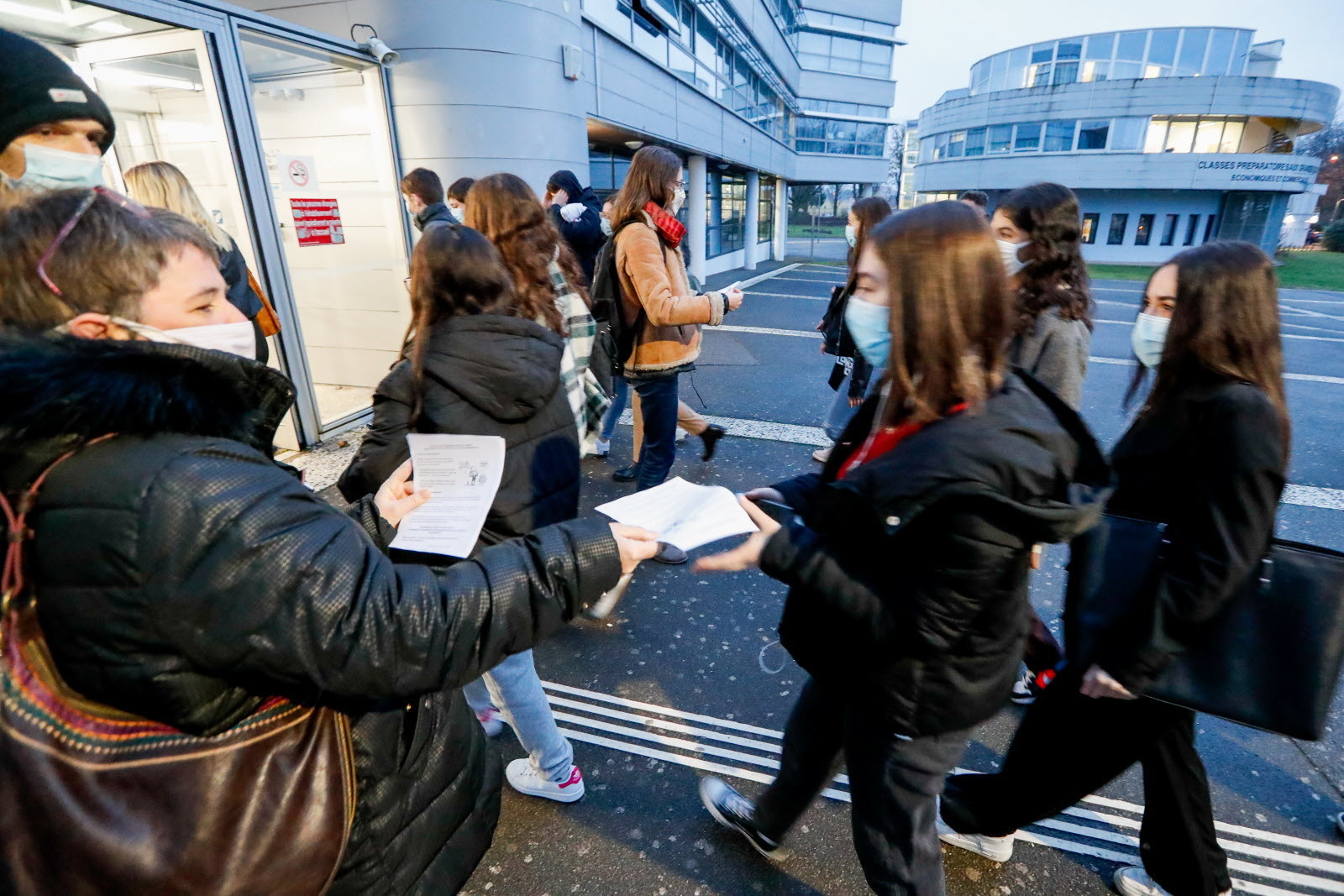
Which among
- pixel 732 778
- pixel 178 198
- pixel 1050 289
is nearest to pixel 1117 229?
pixel 1050 289

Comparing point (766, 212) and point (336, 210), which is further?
point (766, 212)

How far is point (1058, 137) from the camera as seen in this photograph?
107 ft

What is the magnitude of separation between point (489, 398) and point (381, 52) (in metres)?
5.34

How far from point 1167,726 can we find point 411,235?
6.68 m

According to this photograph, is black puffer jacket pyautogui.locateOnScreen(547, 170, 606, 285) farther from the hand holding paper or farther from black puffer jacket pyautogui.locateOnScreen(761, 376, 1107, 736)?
black puffer jacket pyautogui.locateOnScreen(761, 376, 1107, 736)

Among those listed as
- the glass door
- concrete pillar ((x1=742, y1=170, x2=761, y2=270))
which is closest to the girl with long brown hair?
the glass door

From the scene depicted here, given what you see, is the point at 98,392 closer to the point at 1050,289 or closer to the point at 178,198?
the point at 1050,289

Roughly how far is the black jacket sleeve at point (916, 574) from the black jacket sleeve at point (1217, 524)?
0.48m

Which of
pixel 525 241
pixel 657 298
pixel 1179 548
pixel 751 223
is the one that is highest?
pixel 525 241

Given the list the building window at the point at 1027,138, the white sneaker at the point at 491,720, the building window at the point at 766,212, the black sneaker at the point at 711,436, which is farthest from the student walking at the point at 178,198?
the building window at the point at 1027,138

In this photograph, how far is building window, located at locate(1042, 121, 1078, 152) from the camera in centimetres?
3244

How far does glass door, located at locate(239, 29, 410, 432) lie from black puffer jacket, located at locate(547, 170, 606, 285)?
5.70ft

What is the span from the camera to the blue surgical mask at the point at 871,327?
1.48 m

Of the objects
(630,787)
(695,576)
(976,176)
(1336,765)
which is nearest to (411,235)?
(695,576)
